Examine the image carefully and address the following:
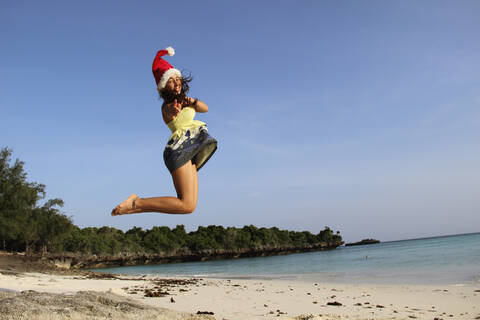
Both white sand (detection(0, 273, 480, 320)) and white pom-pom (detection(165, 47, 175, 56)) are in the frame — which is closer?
white pom-pom (detection(165, 47, 175, 56))

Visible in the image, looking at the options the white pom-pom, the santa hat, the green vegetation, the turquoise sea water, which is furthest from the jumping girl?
the green vegetation

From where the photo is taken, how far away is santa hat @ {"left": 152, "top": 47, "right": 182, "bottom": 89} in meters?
3.72

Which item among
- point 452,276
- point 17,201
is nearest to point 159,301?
point 452,276

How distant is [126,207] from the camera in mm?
3465

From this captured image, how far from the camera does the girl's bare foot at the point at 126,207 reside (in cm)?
345

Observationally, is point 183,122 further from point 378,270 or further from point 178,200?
A: point 378,270

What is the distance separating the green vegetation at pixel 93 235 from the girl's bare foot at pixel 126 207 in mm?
45422

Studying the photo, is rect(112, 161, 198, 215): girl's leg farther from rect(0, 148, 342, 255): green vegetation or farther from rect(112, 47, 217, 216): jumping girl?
rect(0, 148, 342, 255): green vegetation

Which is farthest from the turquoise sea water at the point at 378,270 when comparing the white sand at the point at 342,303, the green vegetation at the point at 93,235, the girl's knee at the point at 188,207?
the girl's knee at the point at 188,207

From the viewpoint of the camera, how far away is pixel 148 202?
3551 millimetres

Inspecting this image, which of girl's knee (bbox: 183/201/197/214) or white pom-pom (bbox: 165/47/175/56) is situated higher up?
white pom-pom (bbox: 165/47/175/56)

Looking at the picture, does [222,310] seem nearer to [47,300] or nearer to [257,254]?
[47,300]

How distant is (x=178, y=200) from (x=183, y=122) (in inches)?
29.4

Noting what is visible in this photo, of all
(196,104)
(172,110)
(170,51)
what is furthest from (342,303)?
(170,51)
